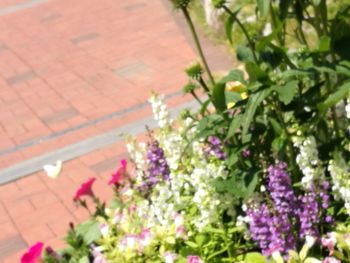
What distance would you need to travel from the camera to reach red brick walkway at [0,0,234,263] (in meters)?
5.52

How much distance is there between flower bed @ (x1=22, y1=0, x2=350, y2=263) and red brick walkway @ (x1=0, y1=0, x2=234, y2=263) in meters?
1.62

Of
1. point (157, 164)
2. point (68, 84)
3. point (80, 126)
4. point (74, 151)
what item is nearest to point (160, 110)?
point (157, 164)

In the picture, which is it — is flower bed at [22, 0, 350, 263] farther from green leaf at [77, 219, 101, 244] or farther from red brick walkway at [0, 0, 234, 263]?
red brick walkway at [0, 0, 234, 263]

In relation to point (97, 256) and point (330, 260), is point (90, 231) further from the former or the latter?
point (330, 260)

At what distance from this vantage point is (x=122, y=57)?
27.8 feet

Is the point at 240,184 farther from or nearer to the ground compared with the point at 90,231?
nearer to the ground

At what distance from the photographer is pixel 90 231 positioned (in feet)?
12.2

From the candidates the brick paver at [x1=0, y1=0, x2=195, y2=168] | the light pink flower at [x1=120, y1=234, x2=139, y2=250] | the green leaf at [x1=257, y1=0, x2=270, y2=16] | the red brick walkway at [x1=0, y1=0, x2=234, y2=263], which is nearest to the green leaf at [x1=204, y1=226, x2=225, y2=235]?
the light pink flower at [x1=120, y1=234, x2=139, y2=250]

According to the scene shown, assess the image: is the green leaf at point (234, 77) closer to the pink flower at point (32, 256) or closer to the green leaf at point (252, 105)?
the green leaf at point (252, 105)

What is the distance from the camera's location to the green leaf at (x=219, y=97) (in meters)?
2.94

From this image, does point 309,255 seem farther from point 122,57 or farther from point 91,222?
point 122,57

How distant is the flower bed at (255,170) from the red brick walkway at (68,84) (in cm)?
162

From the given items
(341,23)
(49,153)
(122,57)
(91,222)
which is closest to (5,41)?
(122,57)

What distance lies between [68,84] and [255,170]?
5124mm
